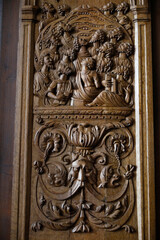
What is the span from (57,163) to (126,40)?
4.23 ft

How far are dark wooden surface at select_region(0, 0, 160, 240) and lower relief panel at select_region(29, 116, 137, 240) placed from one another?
0.23m

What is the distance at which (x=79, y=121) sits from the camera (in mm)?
2268

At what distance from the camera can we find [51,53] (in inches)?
91.5

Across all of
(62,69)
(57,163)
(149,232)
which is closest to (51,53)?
(62,69)

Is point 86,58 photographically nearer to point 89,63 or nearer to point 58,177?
point 89,63

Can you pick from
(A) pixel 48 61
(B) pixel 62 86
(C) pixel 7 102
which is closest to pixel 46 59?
(A) pixel 48 61

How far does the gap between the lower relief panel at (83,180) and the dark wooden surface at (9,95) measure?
0.74 ft

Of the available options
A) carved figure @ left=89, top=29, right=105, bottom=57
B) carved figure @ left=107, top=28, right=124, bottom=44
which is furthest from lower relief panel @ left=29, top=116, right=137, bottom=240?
carved figure @ left=107, top=28, right=124, bottom=44

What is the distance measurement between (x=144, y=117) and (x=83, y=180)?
0.76 m

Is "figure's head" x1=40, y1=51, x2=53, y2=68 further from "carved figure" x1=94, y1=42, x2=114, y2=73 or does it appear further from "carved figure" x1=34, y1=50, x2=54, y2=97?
"carved figure" x1=94, y1=42, x2=114, y2=73

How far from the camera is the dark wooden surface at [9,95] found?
2.22 m

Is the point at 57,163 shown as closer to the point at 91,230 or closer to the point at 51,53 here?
the point at 91,230

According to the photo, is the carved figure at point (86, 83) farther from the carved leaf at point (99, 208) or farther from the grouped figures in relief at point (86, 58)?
the carved leaf at point (99, 208)

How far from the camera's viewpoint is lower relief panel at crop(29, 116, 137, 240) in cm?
213
